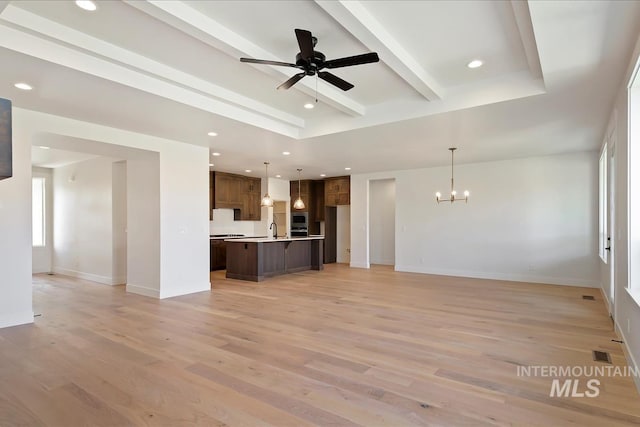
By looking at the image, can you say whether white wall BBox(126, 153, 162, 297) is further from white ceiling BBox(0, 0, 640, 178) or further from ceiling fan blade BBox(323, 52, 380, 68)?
ceiling fan blade BBox(323, 52, 380, 68)

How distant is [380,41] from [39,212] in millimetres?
9490

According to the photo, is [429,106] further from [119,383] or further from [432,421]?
[119,383]

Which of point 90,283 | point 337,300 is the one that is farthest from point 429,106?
point 90,283

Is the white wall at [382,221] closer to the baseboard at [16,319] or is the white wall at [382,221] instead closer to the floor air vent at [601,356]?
the floor air vent at [601,356]

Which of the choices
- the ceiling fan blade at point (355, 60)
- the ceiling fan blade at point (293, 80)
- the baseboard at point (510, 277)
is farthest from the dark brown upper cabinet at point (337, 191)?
the ceiling fan blade at point (355, 60)

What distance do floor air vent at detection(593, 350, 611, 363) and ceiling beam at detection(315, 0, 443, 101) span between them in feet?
10.0

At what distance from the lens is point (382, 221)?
10.7 m

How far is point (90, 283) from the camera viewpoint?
7.07 metres

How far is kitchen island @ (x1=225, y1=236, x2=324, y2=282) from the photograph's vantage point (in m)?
7.45

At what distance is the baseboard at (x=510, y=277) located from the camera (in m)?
6.70

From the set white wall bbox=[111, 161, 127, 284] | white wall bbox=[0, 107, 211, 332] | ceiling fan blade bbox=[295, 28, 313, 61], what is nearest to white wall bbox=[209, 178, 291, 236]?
white wall bbox=[111, 161, 127, 284]

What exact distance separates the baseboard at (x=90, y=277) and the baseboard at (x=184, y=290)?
1965 millimetres

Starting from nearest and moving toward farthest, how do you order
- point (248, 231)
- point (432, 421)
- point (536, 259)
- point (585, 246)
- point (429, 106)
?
point (432, 421), point (429, 106), point (585, 246), point (536, 259), point (248, 231)

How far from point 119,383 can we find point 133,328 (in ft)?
4.98
